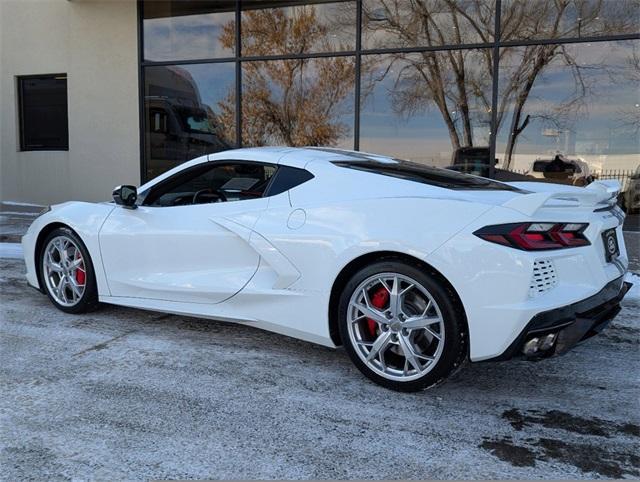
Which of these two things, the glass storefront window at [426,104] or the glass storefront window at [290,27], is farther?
the glass storefront window at [290,27]

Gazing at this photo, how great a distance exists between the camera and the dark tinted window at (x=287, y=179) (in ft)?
12.0

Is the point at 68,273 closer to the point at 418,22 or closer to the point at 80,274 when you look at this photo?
the point at 80,274

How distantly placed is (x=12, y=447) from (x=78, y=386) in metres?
0.69

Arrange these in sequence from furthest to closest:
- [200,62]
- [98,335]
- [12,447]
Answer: [200,62] → [98,335] → [12,447]

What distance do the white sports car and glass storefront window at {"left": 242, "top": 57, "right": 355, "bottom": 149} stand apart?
5.98 metres

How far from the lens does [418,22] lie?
9578 millimetres

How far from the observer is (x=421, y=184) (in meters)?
3.38

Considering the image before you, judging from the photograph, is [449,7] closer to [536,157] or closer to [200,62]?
[536,157]

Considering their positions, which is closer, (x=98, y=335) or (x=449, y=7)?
(x=98, y=335)

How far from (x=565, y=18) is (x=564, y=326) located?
760 cm

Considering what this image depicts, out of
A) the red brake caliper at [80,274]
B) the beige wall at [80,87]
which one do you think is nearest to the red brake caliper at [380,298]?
the red brake caliper at [80,274]

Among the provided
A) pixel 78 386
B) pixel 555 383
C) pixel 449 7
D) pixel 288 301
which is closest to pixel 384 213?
pixel 288 301

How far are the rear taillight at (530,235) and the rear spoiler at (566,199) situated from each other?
0.09 meters

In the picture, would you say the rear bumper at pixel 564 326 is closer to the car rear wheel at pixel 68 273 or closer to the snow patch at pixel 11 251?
the car rear wheel at pixel 68 273
